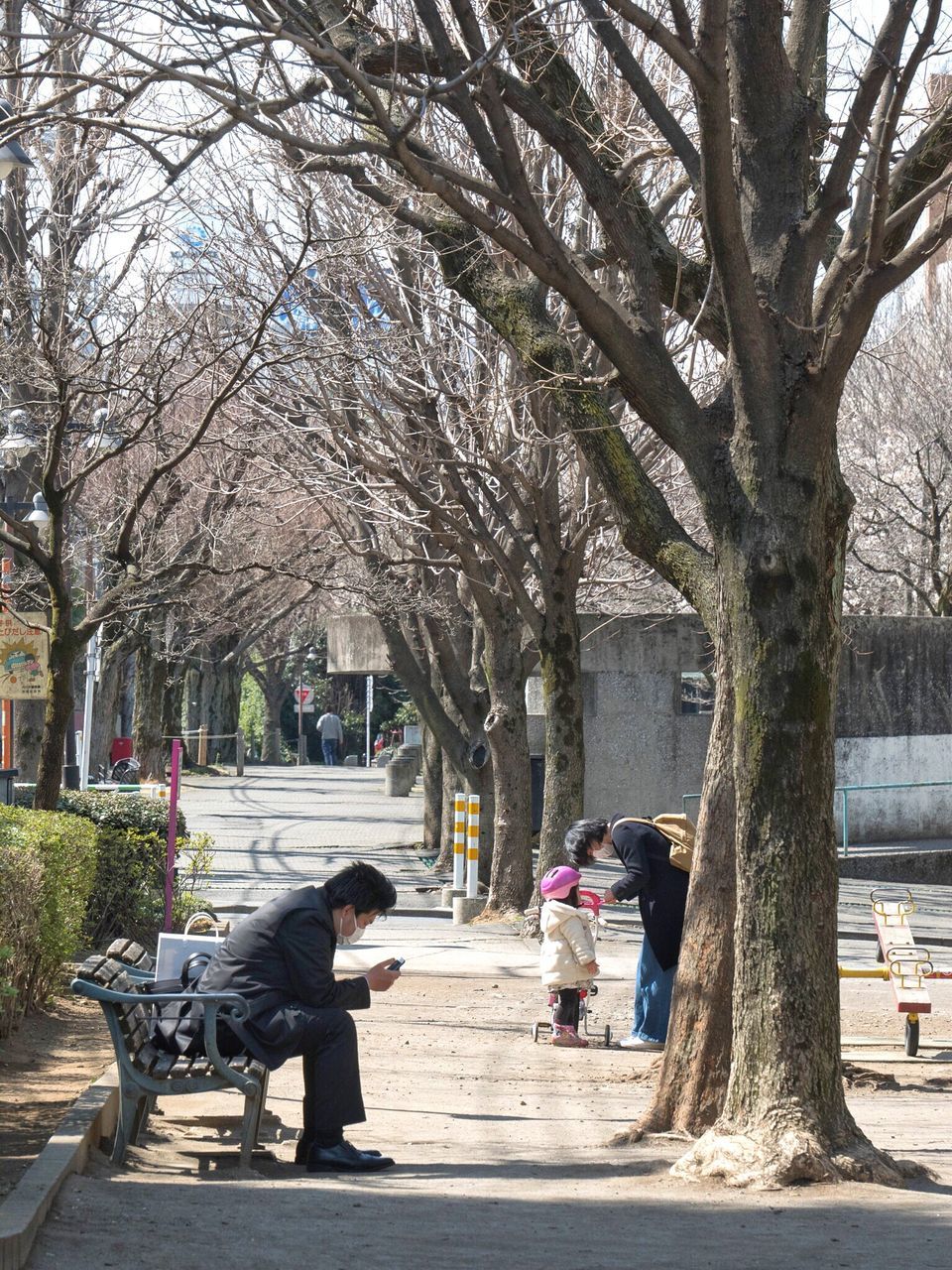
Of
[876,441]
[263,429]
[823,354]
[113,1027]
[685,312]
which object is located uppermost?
[876,441]

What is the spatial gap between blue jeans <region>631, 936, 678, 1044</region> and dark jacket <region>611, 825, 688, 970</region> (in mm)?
90

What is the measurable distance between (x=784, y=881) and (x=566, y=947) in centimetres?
370

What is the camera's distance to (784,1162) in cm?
580

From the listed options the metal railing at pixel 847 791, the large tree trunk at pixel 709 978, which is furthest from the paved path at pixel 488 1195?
the metal railing at pixel 847 791

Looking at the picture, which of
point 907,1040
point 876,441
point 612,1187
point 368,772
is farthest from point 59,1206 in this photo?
point 368,772

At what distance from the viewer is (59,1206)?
4.98m

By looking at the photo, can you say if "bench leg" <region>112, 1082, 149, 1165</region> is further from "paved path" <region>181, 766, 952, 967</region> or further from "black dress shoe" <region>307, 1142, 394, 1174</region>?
"paved path" <region>181, 766, 952, 967</region>

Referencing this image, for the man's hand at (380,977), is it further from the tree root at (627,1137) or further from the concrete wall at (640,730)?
the concrete wall at (640,730)

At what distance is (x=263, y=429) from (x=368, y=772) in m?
39.9

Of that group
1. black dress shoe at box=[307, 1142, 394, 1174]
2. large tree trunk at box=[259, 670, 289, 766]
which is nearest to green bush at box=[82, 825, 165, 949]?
black dress shoe at box=[307, 1142, 394, 1174]

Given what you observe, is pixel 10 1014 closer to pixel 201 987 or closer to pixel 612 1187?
pixel 201 987

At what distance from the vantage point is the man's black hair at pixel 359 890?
21.0 ft

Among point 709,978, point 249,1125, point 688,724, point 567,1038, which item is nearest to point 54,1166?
point 249,1125

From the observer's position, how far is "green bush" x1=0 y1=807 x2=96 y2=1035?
8.29 metres
